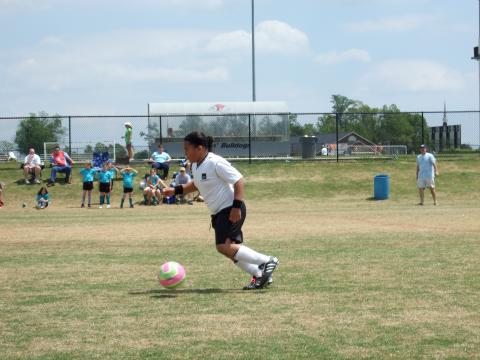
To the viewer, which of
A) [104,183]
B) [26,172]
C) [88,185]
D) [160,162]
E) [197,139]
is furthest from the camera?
[26,172]

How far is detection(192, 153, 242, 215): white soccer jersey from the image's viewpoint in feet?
28.0

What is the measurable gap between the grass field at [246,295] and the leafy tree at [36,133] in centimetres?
2232

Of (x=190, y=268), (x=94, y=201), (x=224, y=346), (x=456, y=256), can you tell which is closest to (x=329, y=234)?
(x=456, y=256)

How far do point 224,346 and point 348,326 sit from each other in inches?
46.9

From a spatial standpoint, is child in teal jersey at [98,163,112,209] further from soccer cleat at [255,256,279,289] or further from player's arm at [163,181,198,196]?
soccer cleat at [255,256,279,289]

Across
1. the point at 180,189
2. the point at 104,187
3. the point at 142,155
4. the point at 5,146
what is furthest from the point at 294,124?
the point at 180,189

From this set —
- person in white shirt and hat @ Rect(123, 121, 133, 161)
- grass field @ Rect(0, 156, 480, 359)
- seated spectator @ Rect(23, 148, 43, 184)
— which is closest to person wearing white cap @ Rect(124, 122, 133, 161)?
person in white shirt and hat @ Rect(123, 121, 133, 161)

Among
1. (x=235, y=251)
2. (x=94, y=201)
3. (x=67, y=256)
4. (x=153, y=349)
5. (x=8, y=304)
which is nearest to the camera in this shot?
(x=153, y=349)

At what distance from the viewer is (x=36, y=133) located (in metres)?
42.2

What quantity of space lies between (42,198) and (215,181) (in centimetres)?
2168

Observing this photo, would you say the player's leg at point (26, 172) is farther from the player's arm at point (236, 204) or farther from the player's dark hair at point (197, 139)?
the player's arm at point (236, 204)

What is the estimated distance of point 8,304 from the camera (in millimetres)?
7750

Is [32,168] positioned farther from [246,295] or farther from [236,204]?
[246,295]

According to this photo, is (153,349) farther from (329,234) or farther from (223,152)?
(223,152)
